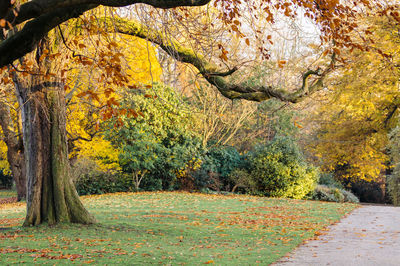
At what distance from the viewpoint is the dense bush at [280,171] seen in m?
20.6

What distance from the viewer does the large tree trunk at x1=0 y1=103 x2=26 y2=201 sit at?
782 inches

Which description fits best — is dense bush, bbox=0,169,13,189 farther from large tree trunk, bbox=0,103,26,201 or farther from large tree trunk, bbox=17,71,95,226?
large tree trunk, bbox=17,71,95,226

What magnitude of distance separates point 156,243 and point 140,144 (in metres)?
11.6

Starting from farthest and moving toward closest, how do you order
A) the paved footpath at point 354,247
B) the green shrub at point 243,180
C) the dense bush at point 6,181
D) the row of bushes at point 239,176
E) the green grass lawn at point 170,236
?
the dense bush at point 6,181 → the green shrub at point 243,180 → the row of bushes at point 239,176 → the green grass lawn at point 170,236 → the paved footpath at point 354,247

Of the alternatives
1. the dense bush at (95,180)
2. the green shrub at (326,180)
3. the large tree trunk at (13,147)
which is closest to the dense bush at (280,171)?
the green shrub at (326,180)

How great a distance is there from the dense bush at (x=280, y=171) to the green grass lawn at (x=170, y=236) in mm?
6055

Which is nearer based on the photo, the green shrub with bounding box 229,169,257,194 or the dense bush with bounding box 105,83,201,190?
the dense bush with bounding box 105,83,201,190

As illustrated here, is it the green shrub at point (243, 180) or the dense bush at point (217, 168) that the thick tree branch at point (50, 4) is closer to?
the dense bush at point (217, 168)

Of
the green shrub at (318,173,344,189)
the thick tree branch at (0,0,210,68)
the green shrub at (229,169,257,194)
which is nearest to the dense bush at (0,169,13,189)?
the green shrub at (229,169,257,194)

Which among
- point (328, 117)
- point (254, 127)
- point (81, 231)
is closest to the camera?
point (81, 231)

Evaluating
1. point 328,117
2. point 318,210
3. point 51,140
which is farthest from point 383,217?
point 328,117

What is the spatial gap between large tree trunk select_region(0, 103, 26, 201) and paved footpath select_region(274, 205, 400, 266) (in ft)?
49.4

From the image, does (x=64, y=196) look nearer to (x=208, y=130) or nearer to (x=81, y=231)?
(x=81, y=231)

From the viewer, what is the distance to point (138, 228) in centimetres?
972
